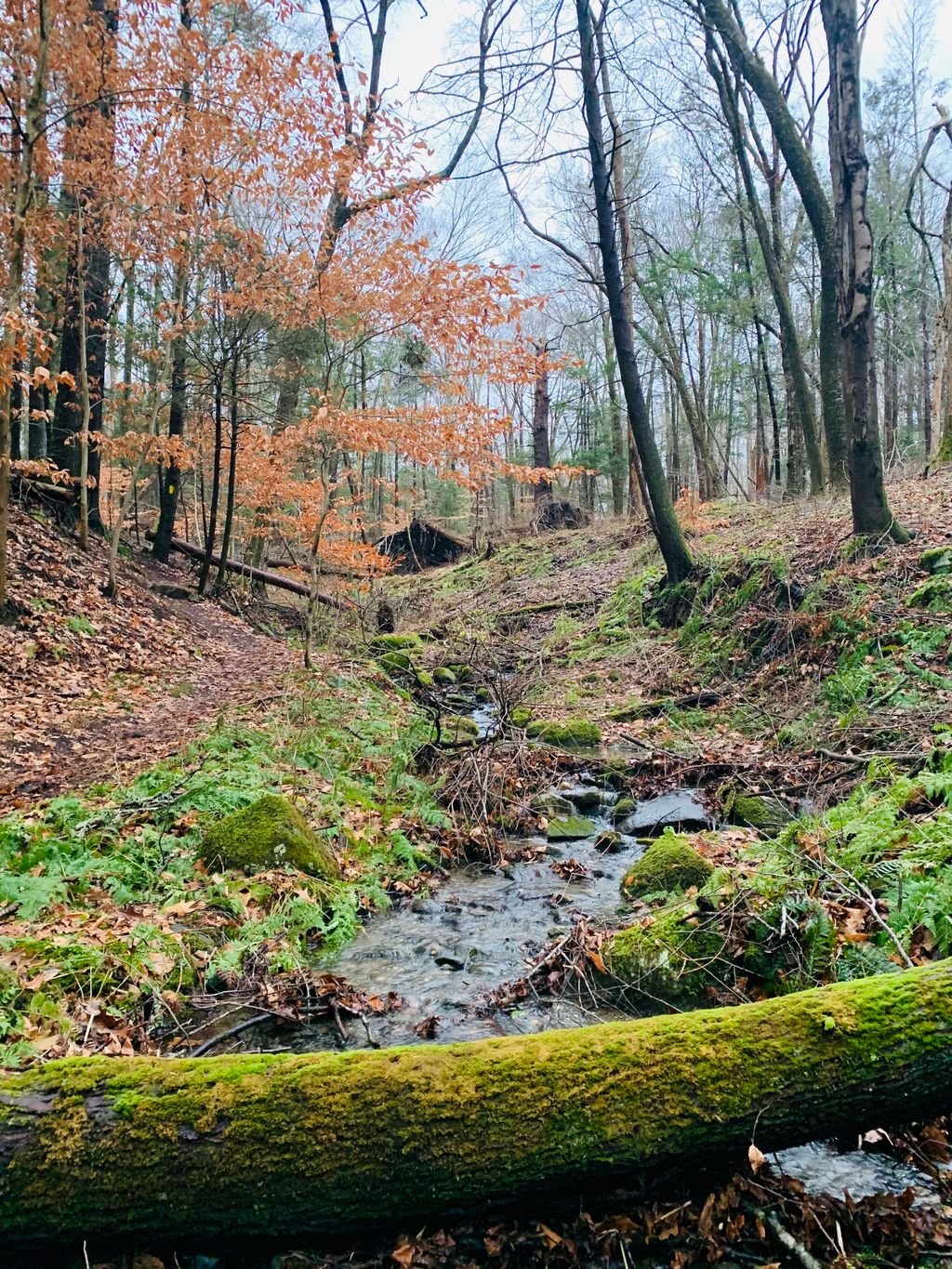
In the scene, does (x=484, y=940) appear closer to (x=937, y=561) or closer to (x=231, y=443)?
(x=937, y=561)

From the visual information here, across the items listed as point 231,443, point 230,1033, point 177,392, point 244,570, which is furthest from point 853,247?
point 244,570

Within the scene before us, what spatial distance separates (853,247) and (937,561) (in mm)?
3637

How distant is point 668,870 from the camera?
4.99 m

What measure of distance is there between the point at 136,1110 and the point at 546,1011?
87.6 inches

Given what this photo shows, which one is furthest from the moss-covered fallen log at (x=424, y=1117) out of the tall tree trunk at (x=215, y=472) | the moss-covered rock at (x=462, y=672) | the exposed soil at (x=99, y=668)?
the tall tree trunk at (x=215, y=472)

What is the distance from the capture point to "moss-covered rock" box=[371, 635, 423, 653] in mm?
13492

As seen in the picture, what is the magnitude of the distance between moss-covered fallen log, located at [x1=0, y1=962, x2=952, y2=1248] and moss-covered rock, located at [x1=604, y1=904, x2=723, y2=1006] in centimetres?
129

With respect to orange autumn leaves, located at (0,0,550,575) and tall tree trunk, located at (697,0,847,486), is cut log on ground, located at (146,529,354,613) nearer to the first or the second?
orange autumn leaves, located at (0,0,550,575)

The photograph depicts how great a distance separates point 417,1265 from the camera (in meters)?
2.30

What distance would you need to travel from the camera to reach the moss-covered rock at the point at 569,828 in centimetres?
671

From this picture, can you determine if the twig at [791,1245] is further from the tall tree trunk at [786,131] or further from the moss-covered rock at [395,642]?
the moss-covered rock at [395,642]

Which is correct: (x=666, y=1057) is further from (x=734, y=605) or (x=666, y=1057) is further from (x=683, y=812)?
(x=734, y=605)

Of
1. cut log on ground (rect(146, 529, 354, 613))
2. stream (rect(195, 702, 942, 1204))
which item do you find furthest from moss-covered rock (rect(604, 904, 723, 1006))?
cut log on ground (rect(146, 529, 354, 613))

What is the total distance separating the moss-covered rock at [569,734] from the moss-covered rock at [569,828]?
1.73 m
